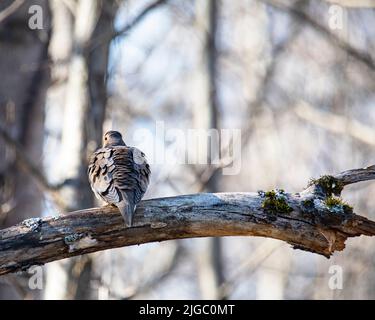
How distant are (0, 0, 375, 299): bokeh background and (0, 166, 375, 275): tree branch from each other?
2019 mm

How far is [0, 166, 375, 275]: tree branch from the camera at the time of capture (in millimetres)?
4918

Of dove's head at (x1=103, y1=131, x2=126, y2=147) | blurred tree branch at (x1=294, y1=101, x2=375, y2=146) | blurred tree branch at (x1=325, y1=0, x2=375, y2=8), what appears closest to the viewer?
dove's head at (x1=103, y1=131, x2=126, y2=147)

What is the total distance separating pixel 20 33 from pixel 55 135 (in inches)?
58.5

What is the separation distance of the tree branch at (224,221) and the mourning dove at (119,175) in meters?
0.18

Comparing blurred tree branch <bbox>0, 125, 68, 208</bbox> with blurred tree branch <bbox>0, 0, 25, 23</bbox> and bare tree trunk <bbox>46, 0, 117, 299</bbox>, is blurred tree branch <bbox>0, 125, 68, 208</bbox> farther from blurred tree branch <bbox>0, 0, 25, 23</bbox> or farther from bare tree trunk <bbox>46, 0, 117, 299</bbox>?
blurred tree branch <bbox>0, 0, 25, 23</bbox>

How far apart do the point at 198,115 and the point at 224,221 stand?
4645 millimetres

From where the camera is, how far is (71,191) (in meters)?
6.95

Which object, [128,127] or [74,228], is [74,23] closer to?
[74,228]

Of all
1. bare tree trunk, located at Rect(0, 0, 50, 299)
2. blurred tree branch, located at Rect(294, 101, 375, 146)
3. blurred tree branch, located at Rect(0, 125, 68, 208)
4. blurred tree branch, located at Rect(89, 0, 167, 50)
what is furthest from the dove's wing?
blurred tree branch, located at Rect(294, 101, 375, 146)

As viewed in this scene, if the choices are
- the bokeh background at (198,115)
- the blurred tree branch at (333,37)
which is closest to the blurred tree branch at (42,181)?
the bokeh background at (198,115)

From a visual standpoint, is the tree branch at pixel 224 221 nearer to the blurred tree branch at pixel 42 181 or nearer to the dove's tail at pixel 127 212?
the dove's tail at pixel 127 212

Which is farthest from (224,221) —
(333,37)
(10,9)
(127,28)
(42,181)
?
(333,37)
